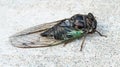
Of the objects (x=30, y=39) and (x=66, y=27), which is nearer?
(x=30, y=39)

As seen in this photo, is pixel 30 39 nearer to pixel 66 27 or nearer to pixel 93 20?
pixel 66 27

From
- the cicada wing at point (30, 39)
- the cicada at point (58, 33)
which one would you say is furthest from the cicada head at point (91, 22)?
the cicada wing at point (30, 39)

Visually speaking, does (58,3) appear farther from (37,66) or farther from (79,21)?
(37,66)

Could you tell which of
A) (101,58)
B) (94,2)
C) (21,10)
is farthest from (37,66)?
(94,2)

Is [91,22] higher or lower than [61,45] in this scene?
higher

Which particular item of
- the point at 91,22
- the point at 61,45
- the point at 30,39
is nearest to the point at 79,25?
the point at 91,22

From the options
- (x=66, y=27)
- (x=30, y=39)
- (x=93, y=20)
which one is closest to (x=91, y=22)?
(x=93, y=20)

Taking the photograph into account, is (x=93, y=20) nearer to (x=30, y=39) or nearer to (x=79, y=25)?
(x=79, y=25)

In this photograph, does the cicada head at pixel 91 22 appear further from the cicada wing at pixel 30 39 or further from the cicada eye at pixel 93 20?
the cicada wing at pixel 30 39
